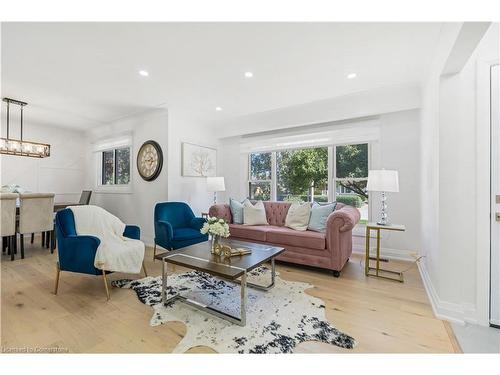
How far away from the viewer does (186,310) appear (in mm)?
2088

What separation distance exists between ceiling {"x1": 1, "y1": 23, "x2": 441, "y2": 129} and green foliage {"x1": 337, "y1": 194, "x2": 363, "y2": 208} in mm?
1720

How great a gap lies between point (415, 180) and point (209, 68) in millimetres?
3312

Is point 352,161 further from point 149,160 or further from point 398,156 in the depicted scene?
point 149,160

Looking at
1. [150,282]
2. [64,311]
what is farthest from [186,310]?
[64,311]

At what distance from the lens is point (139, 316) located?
199 centimetres

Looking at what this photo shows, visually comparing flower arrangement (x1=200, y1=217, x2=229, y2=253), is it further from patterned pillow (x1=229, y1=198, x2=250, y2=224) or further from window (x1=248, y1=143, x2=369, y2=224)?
window (x1=248, y1=143, x2=369, y2=224)

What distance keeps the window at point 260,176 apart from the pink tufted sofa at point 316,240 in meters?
1.39

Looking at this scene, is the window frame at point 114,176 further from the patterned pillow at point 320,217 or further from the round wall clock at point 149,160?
the patterned pillow at point 320,217

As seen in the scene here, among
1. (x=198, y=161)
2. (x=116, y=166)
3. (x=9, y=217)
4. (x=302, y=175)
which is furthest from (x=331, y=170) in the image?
(x=9, y=217)

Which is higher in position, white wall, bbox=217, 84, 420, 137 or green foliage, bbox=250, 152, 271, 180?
white wall, bbox=217, 84, 420, 137

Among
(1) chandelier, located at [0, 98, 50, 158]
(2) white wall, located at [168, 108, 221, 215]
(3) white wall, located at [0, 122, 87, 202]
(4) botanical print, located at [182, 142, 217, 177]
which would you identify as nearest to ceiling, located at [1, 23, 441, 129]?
(1) chandelier, located at [0, 98, 50, 158]

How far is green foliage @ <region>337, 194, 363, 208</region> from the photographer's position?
4043 mm

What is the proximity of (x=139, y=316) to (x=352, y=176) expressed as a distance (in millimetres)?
3680

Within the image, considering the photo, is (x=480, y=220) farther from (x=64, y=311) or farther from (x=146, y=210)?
(x=146, y=210)
